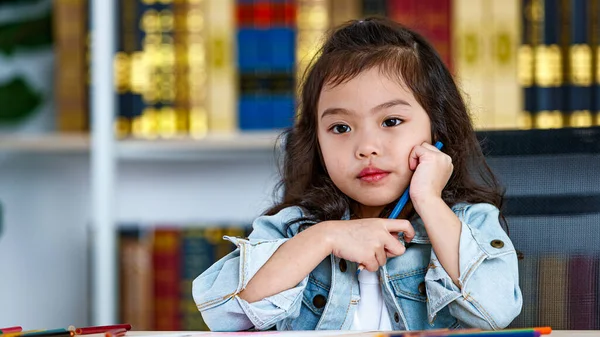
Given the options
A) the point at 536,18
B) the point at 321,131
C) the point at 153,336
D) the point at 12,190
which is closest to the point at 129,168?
the point at 12,190

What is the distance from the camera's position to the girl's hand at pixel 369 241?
1018mm

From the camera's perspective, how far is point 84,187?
249 centimetres

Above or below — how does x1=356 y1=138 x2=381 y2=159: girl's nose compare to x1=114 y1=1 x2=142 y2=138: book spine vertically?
below

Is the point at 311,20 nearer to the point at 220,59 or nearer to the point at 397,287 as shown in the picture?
the point at 220,59

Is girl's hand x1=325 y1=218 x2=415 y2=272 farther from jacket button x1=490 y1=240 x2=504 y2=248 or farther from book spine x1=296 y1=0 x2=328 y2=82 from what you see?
book spine x1=296 y1=0 x2=328 y2=82

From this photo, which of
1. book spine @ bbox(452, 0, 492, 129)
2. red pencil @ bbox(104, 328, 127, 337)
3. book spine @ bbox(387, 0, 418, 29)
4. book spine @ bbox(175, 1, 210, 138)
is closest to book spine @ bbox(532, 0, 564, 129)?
book spine @ bbox(452, 0, 492, 129)

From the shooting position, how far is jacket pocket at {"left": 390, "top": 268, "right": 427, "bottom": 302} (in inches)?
41.8

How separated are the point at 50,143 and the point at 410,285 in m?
1.31

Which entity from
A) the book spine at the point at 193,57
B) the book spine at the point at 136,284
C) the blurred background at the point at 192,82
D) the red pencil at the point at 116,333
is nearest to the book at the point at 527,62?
the blurred background at the point at 192,82

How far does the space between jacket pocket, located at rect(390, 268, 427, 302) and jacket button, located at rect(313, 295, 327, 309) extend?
87 mm

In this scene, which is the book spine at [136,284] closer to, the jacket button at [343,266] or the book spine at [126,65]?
the book spine at [126,65]

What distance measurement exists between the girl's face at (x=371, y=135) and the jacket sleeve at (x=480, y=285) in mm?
102

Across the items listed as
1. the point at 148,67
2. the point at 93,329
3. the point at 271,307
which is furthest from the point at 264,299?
the point at 148,67

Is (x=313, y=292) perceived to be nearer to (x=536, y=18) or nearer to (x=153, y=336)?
(x=153, y=336)
